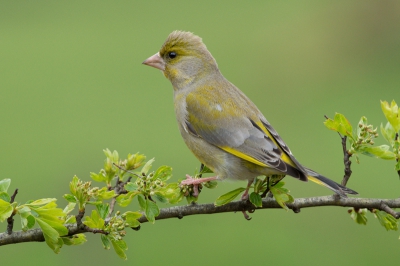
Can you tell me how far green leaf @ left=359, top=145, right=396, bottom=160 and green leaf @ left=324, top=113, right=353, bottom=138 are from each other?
0.09 meters

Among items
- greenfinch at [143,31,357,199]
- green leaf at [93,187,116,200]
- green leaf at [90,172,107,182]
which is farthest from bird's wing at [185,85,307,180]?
green leaf at [93,187,116,200]

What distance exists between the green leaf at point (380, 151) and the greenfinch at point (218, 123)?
0.28 metres

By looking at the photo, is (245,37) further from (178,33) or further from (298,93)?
(178,33)

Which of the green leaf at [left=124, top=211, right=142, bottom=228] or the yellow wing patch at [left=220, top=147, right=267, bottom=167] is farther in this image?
the yellow wing patch at [left=220, top=147, right=267, bottom=167]

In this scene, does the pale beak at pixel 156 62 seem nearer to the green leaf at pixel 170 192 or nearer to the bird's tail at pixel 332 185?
the bird's tail at pixel 332 185

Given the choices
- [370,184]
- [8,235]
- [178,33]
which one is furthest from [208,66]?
[370,184]

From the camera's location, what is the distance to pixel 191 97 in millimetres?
4570

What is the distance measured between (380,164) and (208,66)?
821 cm

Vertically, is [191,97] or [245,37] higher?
[191,97]

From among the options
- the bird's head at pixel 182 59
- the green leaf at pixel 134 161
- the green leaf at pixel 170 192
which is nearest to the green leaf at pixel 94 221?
the green leaf at pixel 170 192

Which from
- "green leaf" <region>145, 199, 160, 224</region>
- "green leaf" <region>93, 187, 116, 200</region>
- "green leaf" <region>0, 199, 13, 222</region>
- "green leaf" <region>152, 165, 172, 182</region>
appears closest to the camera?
"green leaf" <region>0, 199, 13, 222</region>

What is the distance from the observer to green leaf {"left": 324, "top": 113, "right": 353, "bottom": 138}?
3.29 m

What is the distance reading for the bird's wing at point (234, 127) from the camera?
4074mm

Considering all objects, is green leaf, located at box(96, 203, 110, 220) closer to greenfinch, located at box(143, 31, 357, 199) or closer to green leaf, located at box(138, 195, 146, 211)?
green leaf, located at box(138, 195, 146, 211)
